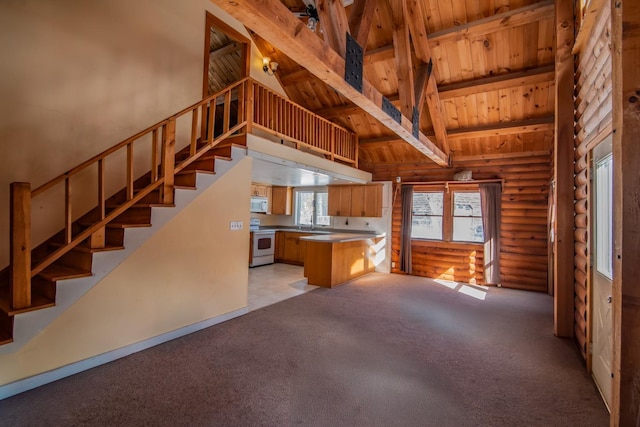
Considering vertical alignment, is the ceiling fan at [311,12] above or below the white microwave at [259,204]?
above

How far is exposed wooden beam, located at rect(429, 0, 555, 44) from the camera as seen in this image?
412 cm

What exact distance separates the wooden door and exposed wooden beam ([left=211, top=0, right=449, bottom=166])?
217 centimetres

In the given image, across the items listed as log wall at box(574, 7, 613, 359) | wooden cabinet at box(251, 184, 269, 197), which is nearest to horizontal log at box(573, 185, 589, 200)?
log wall at box(574, 7, 613, 359)

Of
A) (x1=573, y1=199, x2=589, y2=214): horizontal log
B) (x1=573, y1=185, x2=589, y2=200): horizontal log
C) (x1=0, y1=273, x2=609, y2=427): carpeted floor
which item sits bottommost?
(x1=0, y1=273, x2=609, y2=427): carpeted floor

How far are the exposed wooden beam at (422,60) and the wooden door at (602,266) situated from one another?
248cm

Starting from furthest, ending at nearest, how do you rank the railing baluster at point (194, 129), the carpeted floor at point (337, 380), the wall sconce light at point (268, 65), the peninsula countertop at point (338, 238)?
the wall sconce light at point (268, 65) → the peninsula countertop at point (338, 238) → the railing baluster at point (194, 129) → the carpeted floor at point (337, 380)

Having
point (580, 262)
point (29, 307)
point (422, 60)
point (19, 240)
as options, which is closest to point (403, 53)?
point (422, 60)

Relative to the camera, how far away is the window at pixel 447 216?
22.2 ft

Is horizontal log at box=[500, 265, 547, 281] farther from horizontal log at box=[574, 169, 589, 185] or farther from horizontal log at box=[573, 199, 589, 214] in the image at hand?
horizontal log at box=[574, 169, 589, 185]

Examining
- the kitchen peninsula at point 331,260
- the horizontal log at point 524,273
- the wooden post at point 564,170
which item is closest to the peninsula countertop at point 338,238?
the kitchen peninsula at point 331,260

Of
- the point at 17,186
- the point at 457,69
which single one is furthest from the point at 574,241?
the point at 17,186

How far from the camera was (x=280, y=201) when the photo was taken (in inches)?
350

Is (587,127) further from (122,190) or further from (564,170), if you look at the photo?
(122,190)

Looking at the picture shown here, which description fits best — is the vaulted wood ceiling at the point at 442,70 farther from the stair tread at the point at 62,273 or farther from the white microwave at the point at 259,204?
the white microwave at the point at 259,204
